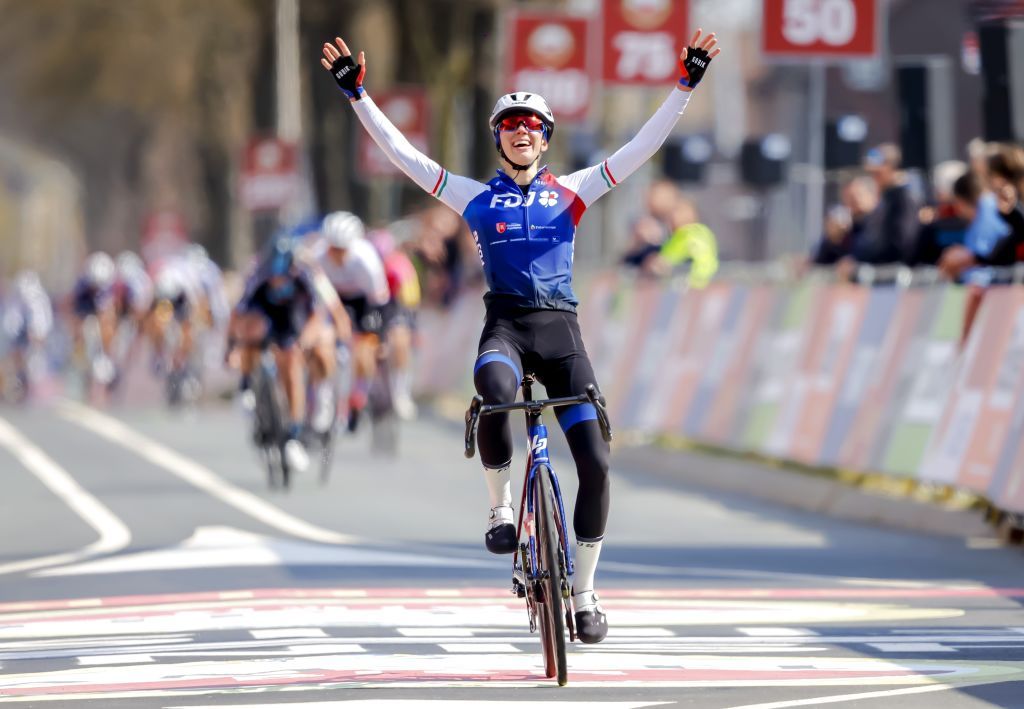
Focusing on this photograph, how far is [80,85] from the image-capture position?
192 ft

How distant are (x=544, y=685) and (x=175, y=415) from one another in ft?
77.8

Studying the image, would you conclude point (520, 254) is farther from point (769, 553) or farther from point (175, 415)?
point (175, 415)

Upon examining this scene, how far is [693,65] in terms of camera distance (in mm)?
10508

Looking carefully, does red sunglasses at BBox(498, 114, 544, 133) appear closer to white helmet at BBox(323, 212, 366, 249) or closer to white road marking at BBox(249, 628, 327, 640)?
white road marking at BBox(249, 628, 327, 640)

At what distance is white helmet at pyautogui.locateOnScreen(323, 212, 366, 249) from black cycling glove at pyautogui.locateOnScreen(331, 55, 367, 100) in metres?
9.99

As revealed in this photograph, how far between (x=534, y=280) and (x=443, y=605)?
7.74 feet

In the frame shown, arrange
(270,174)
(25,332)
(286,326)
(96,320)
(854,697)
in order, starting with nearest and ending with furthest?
(854,697)
(286,326)
(96,320)
(25,332)
(270,174)

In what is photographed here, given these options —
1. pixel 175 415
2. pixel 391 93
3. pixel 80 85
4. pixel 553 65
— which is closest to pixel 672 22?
pixel 553 65

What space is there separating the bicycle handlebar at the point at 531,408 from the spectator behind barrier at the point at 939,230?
768 cm

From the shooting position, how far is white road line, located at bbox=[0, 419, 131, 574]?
1452 cm

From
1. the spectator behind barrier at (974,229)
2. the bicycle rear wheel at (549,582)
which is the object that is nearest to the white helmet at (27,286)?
the spectator behind barrier at (974,229)

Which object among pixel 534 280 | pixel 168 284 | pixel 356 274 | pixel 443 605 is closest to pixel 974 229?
pixel 443 605

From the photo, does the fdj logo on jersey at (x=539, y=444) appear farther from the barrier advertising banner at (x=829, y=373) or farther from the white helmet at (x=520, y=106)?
the barrier advertising banner at (x=829, y=373)

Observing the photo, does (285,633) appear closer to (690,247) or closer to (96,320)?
(690,247)
